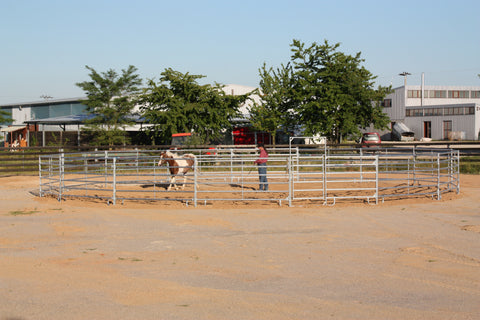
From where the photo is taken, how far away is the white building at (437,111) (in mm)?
59125

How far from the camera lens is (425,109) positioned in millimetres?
64250

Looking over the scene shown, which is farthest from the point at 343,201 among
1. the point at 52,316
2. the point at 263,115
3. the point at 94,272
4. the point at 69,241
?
the point at 263,115

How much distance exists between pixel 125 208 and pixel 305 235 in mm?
5749

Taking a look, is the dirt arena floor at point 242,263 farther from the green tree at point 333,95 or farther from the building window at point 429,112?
the building window at point 429,112

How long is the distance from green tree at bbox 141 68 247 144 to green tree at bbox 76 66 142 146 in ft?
8.14

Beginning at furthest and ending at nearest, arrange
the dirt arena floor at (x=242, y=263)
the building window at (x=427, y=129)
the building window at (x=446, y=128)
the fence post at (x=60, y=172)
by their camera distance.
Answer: the building window at (x=427, y=129), the building window at (x=446, y=128), the fence post at (x=60, y=172), the dirt arena floor at (x=242, y=263)

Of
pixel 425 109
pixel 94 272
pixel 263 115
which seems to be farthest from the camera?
pixel 425 109

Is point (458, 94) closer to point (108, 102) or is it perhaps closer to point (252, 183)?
point (108, 102)

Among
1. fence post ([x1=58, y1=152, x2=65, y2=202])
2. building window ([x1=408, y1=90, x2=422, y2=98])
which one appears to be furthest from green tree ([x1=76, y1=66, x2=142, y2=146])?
building window ([x1=408, y1=90, x2=422, y2=98])

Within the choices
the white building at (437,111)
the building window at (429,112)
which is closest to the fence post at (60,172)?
the white building at (437,111)

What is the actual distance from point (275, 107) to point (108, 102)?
429 inches

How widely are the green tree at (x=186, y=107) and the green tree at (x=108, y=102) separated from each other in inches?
97.7

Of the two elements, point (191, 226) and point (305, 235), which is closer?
point (305, 235)

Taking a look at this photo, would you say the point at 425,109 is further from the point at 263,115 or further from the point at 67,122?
the point at 67,122
